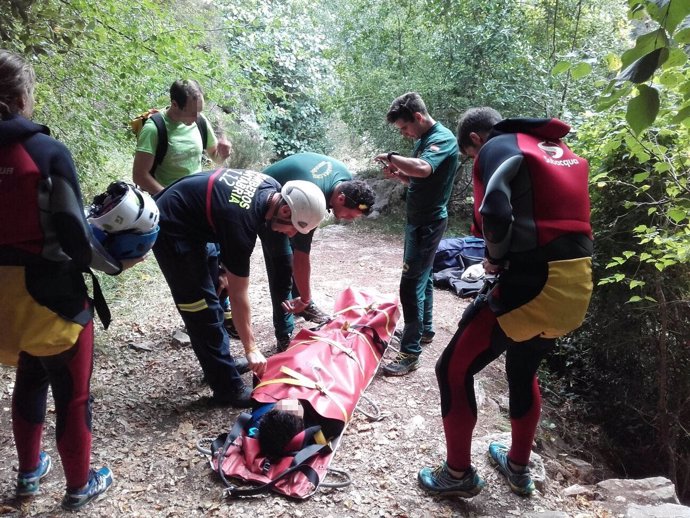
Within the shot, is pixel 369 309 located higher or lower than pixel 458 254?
higher

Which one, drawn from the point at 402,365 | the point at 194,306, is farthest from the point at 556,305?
the point at 194,306

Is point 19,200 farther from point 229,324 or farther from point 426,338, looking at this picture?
point 426,338

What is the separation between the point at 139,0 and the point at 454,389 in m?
3.95

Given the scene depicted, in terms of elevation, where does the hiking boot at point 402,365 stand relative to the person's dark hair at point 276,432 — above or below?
below

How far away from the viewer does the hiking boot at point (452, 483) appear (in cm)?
250

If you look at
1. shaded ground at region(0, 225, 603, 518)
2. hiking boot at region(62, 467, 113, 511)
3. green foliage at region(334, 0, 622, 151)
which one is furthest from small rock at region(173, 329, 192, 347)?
green foliage at region(334, 0, 622, 151)

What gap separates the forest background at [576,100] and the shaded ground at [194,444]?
1.20 metres

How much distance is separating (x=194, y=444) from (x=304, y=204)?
1.60 m

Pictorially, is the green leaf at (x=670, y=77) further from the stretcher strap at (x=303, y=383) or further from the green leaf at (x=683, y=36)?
the stretcher strap at (x=303, y=383)

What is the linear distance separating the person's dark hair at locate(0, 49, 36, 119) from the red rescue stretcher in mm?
1877

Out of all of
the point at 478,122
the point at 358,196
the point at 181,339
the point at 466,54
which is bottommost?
the point at 181,339

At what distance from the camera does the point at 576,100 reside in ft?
25.6

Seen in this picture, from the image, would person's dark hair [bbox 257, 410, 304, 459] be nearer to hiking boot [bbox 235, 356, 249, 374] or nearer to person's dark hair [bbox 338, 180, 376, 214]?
hiking boot [bbox 235, 356, 249, 374]

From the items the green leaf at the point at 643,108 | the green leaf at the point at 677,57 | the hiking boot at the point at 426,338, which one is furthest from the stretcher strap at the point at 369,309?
the green leaf at the point at 643,108
